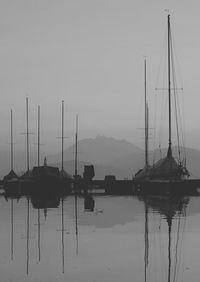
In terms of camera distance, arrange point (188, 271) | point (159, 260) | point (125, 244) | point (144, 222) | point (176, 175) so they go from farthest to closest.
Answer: point (176, 175) → point (144, 222) → point (125, 244) → point (159, 260) → point (188, 271)

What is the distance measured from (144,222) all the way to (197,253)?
10.1 m

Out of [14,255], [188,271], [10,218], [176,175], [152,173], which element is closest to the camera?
[188,271]

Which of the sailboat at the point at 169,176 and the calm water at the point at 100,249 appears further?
the sailboat at the point at 169,176

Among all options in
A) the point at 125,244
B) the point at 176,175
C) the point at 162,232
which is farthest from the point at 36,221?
the point at 176,175

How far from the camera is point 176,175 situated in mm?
61938

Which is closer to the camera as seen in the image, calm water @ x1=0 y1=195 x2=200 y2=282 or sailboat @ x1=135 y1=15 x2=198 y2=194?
calm water @ x1=0 y1=195 x2=200 y2=282

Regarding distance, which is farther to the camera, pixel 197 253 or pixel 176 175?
pixel 176 175

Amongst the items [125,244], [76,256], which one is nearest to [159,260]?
[76,256]

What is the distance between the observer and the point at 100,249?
62.0 feet

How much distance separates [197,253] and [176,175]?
1744 inches

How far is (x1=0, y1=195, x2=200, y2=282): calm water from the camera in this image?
14672 mm

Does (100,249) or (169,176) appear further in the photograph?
(169,176)

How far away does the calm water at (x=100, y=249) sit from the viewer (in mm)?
14672

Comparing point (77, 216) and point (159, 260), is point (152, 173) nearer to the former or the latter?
point (77, 216)
